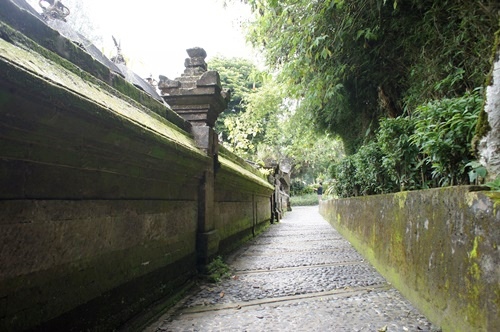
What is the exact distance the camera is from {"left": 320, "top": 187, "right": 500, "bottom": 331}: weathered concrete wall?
4.50 feet

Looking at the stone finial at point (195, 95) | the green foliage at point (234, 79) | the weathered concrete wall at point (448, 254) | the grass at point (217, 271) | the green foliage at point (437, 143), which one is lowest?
the grass at point (217, 271)

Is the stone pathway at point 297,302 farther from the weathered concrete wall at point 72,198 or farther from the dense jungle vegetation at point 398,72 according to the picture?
the dense jungle vegetation at point 398,72

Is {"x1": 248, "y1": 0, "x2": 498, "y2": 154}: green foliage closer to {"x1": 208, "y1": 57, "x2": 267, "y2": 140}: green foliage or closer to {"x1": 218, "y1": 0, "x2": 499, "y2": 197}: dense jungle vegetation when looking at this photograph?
{"x1": 218, "y1": 0, "x2": 499, "y2": 197}: dense jungle vegetation

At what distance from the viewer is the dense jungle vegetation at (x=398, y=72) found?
7.23 ft

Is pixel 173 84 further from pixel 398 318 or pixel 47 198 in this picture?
pixel 398 318

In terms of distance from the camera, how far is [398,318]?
2168 millimetres

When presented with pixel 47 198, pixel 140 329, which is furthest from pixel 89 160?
pixel 140 329

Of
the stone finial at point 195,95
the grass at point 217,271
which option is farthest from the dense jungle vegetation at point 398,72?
the grass at point 217,271

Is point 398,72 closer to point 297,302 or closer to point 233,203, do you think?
point 233,203

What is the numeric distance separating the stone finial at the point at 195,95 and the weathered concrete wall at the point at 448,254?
2.26 meters

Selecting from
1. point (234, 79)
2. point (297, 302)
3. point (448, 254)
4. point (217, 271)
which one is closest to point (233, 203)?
point (217, 271)

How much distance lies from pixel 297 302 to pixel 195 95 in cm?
256

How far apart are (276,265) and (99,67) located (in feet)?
A: 9.91

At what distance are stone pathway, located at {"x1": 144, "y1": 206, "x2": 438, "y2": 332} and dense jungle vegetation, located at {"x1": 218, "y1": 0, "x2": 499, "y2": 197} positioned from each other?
1.06 meters
